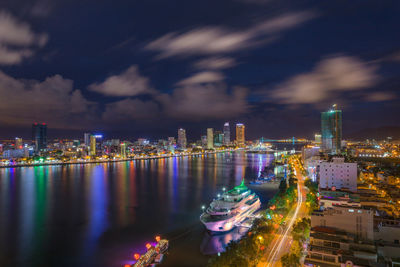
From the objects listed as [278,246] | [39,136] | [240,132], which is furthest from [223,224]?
[240,132]

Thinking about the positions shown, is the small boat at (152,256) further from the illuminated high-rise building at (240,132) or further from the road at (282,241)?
the illuminated high-rise building at (240,132)

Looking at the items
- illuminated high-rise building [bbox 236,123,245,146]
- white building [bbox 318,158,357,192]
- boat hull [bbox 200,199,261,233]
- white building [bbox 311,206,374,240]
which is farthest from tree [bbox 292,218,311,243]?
illuminated high-rise building [bbox 236,123,245,146]

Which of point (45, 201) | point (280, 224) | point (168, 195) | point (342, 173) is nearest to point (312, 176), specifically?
point (342, 173)

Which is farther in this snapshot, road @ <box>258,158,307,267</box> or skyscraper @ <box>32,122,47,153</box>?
skyscraper @ <box>32,122,47,153</box>

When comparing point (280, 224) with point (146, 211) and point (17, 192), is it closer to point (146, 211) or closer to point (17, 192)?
point (146, 211)

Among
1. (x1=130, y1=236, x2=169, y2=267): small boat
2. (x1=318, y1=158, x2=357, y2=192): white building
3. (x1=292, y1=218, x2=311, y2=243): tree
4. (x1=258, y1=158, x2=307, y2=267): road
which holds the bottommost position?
Result: (x1=130, y1=236, x2=169, y2=267): small boat

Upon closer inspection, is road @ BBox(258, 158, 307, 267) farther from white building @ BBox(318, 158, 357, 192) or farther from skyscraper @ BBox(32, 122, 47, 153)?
skyscraper @ BBox(32, 122, 47, 153)

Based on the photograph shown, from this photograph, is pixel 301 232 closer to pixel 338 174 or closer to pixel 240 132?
pixel 338 174
